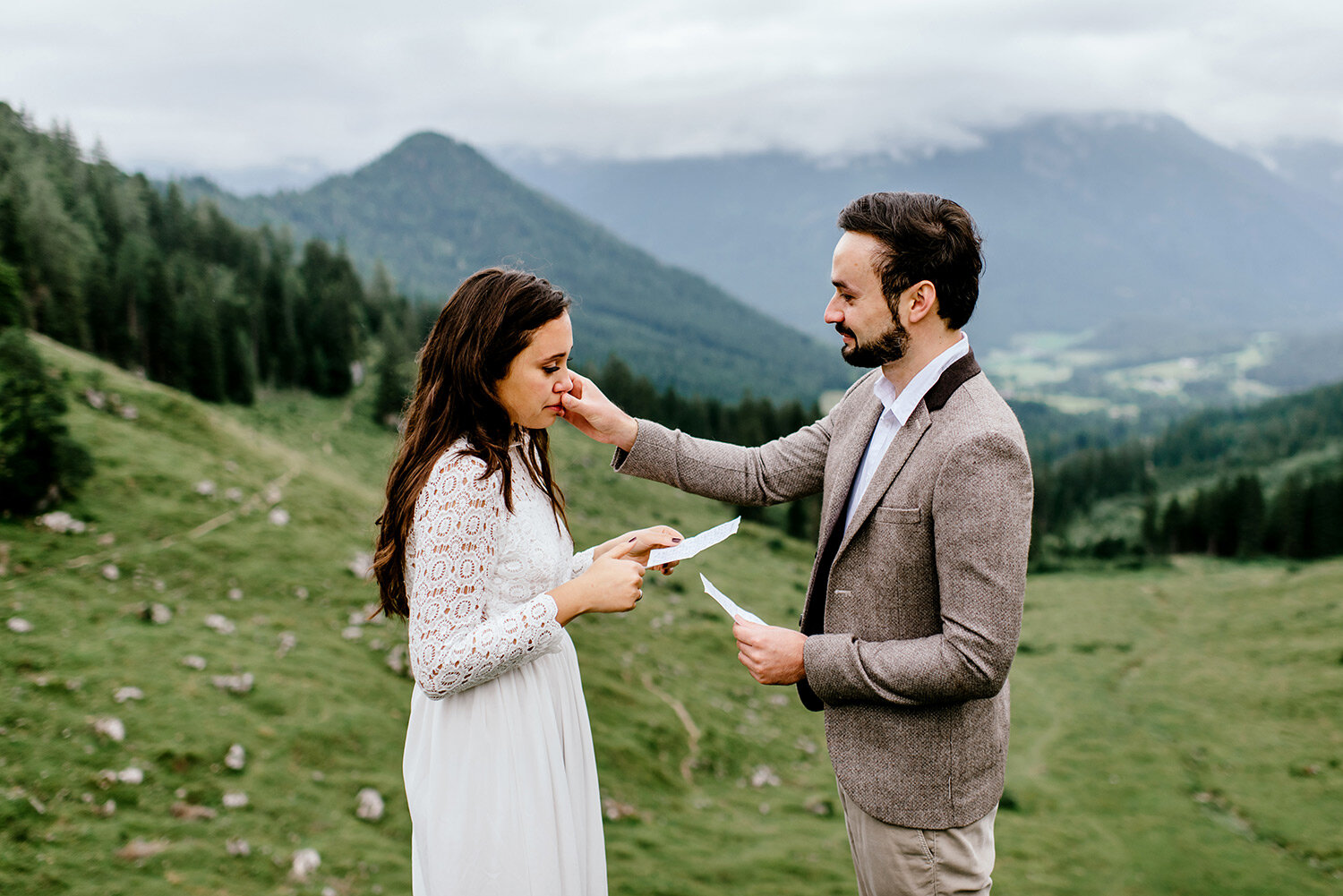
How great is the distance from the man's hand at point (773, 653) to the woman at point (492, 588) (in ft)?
2.03

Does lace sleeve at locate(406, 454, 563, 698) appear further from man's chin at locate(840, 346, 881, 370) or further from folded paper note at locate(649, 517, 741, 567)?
man's chin at locate(840, 346, 881, 370)

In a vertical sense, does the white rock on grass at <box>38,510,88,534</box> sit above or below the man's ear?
below

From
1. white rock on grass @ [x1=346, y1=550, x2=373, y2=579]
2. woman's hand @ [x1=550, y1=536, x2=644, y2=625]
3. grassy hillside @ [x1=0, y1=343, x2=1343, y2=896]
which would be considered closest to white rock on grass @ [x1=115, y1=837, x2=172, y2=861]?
grassy hillside @ [x1=0, y1=343, x2=1343, y2=896]

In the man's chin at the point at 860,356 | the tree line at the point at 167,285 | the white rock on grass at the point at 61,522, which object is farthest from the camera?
the tree line at the point at 167,285

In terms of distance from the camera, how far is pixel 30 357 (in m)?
16.9

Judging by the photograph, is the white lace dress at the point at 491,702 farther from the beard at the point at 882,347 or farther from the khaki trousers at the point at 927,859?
the beard at the point at 882,347

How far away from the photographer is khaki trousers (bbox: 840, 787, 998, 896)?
3857 mm

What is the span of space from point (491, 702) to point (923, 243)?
3106 mm

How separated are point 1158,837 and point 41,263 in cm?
5836

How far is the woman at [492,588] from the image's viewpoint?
365cm

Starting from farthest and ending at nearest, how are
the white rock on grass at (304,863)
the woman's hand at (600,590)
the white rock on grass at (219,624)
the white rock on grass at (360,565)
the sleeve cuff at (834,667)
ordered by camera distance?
the white rock on grass at (360,565)
the white rock on grass at (219,624)
the white rock on grass at (304,863)
the woman's hand at (600,590)
the sleeve cuff at (834,667)

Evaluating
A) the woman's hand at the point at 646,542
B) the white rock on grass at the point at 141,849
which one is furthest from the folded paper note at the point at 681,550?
the white rock on grass at the point at 141,849

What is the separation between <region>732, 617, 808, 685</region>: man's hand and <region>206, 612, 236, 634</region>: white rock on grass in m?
14.3

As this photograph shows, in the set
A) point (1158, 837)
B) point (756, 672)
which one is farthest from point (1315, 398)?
point (756, 672)
